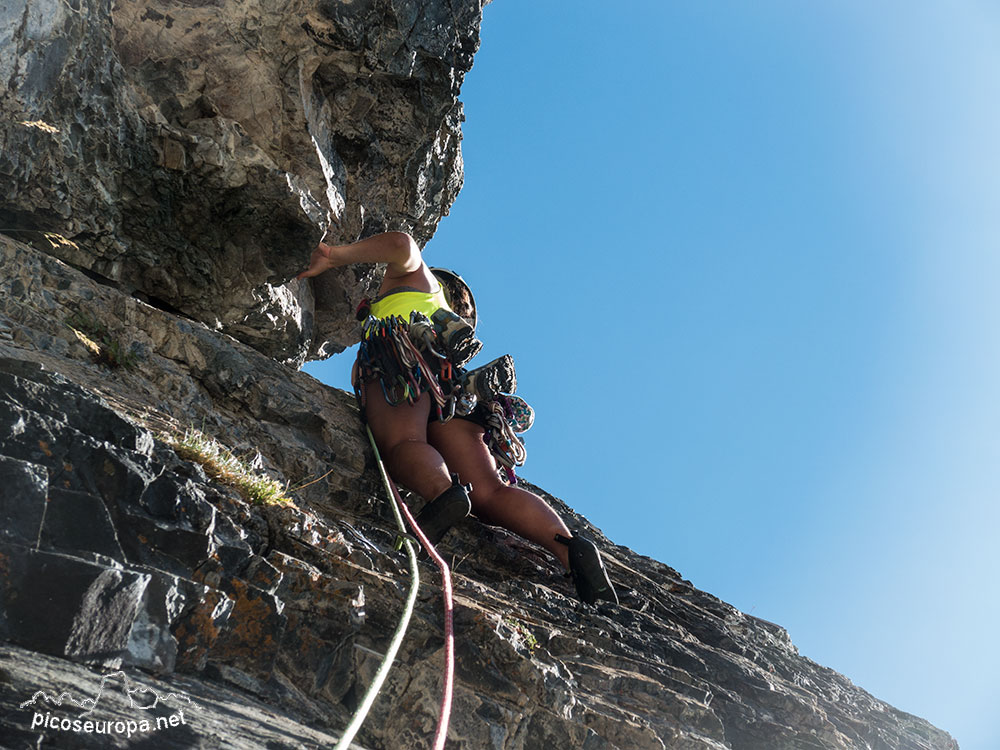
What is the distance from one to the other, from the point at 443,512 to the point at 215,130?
343cm

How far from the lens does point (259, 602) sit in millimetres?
2762

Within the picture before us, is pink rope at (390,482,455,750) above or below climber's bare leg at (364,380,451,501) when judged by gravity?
below

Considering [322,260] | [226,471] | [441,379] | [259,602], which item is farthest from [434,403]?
[259,602]

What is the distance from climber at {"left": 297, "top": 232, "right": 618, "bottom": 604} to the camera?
496 cm

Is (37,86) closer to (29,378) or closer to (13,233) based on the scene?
(13,233)

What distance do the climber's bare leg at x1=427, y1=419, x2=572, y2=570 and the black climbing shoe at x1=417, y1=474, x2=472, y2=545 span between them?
2.01ft

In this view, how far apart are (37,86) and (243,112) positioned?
163cm

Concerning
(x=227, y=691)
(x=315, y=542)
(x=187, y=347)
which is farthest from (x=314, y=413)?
(x=227, y=691)

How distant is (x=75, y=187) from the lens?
5.32 m

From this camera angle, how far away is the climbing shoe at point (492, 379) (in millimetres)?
5504

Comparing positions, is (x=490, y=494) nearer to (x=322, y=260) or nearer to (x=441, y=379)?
(x=441, y=379)

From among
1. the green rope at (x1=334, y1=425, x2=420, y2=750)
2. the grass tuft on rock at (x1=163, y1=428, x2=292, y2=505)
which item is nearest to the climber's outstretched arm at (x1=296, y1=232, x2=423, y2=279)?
the green rope at (x1=334, y1=425, x2=420, y2=750)

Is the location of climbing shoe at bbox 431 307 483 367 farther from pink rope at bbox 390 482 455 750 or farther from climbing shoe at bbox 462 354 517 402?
pink rope at bbox 390 482 455 750
